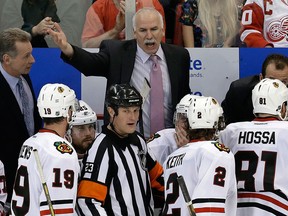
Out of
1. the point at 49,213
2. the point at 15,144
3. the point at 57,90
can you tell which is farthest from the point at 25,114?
A: the point at 49,213

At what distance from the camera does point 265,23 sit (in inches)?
291

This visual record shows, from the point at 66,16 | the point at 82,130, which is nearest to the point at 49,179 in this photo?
the point at 82,130

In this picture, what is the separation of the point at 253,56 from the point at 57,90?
1908 mm

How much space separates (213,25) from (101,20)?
85 cm

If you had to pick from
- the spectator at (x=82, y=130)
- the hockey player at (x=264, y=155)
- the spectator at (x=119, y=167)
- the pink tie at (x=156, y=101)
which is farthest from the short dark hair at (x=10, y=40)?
the hockey player at (x=264, y=155)

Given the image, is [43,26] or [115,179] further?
[43,26]

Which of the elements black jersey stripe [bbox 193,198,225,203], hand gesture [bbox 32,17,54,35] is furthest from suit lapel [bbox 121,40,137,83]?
black jersey stripe [bbox 193,198,225,203]

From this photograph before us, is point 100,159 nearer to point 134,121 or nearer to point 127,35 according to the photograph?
point 134,121

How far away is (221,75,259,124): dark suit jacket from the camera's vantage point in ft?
22.6

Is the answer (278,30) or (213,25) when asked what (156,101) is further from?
(278,30)

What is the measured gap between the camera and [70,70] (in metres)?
7.30

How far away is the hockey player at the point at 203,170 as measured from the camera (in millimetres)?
5613

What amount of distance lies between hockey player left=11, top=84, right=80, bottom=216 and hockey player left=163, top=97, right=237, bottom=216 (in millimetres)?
583

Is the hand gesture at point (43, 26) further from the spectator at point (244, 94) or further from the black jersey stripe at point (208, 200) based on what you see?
the black jersey stripe at point (208, 200)
